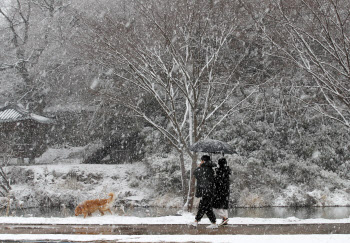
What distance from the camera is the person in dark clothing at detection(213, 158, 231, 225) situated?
28.7 feet

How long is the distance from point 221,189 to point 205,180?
1.60ft

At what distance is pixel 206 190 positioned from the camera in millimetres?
8500

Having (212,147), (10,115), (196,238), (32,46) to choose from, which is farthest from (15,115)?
(196,238)

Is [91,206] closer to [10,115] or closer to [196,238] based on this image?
[196,238]

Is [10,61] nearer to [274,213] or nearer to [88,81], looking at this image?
[88,81]

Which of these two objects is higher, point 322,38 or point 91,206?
point 322,38

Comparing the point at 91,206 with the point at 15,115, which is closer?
the point at 91,206

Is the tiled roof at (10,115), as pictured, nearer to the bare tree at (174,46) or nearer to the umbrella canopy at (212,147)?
the bare tree at (174,46)

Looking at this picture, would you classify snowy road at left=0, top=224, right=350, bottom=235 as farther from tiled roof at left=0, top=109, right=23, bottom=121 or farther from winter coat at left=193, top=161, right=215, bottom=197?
tiled roof at left=0, top=109, right=23, bottom=121

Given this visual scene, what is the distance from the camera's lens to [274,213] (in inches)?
651

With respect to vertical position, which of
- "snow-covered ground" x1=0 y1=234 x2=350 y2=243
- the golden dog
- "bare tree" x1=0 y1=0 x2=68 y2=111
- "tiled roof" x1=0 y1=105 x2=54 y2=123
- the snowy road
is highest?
"bare tree" x1=0 y1=0 x2=68 y2=111

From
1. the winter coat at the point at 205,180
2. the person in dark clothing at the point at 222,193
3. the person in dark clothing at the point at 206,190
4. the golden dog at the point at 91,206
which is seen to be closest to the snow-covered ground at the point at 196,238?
the person in dark clothing at the point at 206,190

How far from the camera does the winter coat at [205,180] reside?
8.52m

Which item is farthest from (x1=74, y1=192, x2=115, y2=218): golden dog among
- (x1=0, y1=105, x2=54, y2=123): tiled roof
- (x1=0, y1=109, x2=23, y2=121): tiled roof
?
(x1=0, y1=109, x2=23, y2=121): tiled roof
